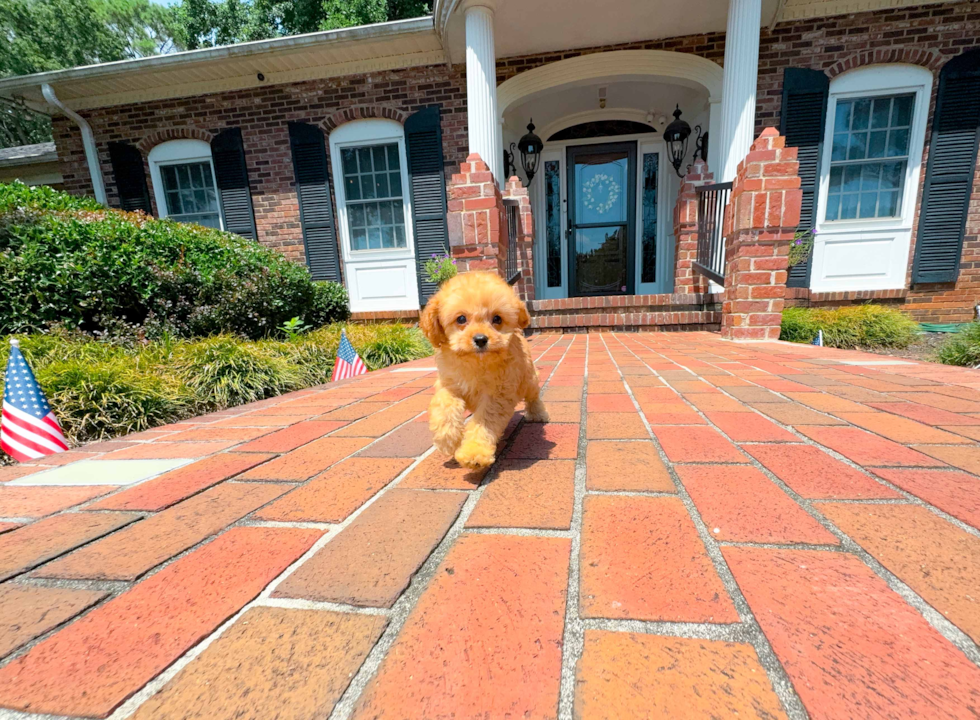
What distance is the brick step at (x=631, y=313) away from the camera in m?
5.76

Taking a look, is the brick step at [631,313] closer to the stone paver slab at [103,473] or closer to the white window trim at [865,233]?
the white window trim at [865,233]

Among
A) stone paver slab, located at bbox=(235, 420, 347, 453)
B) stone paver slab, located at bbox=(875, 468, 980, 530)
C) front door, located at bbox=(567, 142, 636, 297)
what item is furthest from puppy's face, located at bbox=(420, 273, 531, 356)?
front door, located at bbox=(567, 142, 636, 297)

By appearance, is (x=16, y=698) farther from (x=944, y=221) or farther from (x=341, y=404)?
(x=944, y=221)

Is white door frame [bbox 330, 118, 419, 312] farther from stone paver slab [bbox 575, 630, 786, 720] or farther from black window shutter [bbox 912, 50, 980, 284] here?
black window shutter [bbox 912, 50, 980, 284]

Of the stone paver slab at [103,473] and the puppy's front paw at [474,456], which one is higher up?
the puppy's front paw at [474,456]

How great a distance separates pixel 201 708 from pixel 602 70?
842 centimetres

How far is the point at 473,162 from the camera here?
4.77 m

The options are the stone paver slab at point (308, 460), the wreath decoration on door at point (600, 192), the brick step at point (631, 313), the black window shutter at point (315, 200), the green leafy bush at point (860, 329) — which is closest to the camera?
the stone paver slab at point (308, 460)

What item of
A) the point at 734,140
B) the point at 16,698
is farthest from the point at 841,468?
the point at 734,140

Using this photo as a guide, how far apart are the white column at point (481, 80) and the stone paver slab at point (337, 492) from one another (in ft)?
15.1

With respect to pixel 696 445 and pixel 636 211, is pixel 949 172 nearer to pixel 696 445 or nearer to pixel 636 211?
pixel 636 211

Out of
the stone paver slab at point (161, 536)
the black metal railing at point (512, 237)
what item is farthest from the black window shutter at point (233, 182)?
the stone paver slab at point (161, 536)

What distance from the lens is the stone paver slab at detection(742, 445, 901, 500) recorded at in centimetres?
A: 117

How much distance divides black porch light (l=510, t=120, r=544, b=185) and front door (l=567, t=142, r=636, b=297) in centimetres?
112
